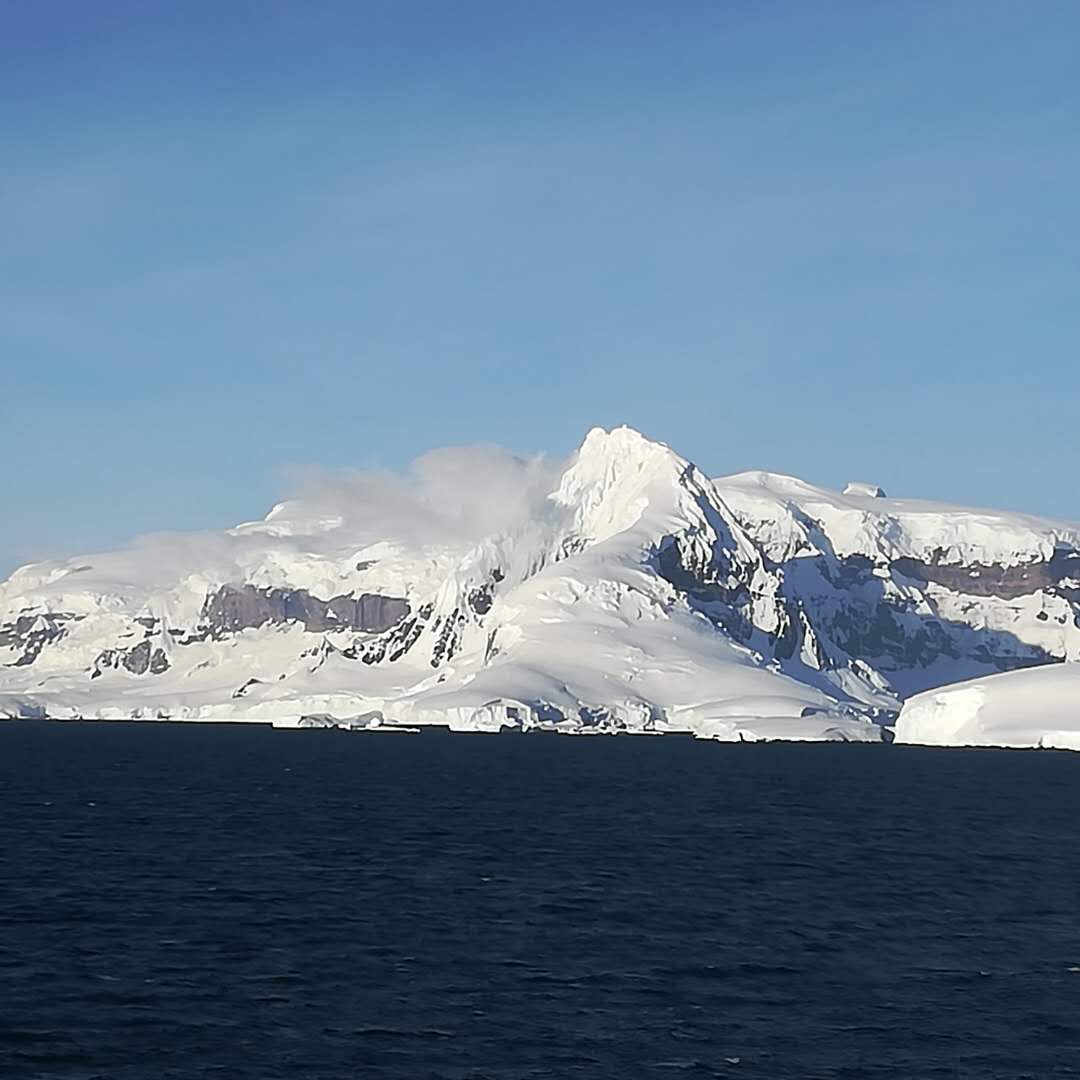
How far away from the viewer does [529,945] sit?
65.4 meters

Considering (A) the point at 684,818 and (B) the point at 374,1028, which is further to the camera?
(A) the point at 684,818

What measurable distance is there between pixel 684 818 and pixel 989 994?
6654 cm

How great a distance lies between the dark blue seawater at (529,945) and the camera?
4900 cm

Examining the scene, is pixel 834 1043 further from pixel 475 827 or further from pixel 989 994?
pixel 475 827

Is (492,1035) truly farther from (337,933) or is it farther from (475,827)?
(475,827)

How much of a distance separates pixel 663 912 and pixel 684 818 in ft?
164

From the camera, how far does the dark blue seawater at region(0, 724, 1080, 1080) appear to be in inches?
1929

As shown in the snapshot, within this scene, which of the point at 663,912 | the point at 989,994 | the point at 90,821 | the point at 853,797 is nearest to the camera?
the point at 989,994

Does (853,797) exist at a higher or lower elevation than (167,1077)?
higher

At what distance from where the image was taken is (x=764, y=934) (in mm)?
69312

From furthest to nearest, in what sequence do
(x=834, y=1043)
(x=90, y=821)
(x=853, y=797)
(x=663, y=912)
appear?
1. (x=853, y=797)
2. (x=90, y=821)
3. (x=663, y=912)
4. (x=834, y=1043)

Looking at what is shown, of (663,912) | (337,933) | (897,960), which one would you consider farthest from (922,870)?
(337,933)

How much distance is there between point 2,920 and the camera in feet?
223

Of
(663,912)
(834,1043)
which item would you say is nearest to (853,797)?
(663,912)
